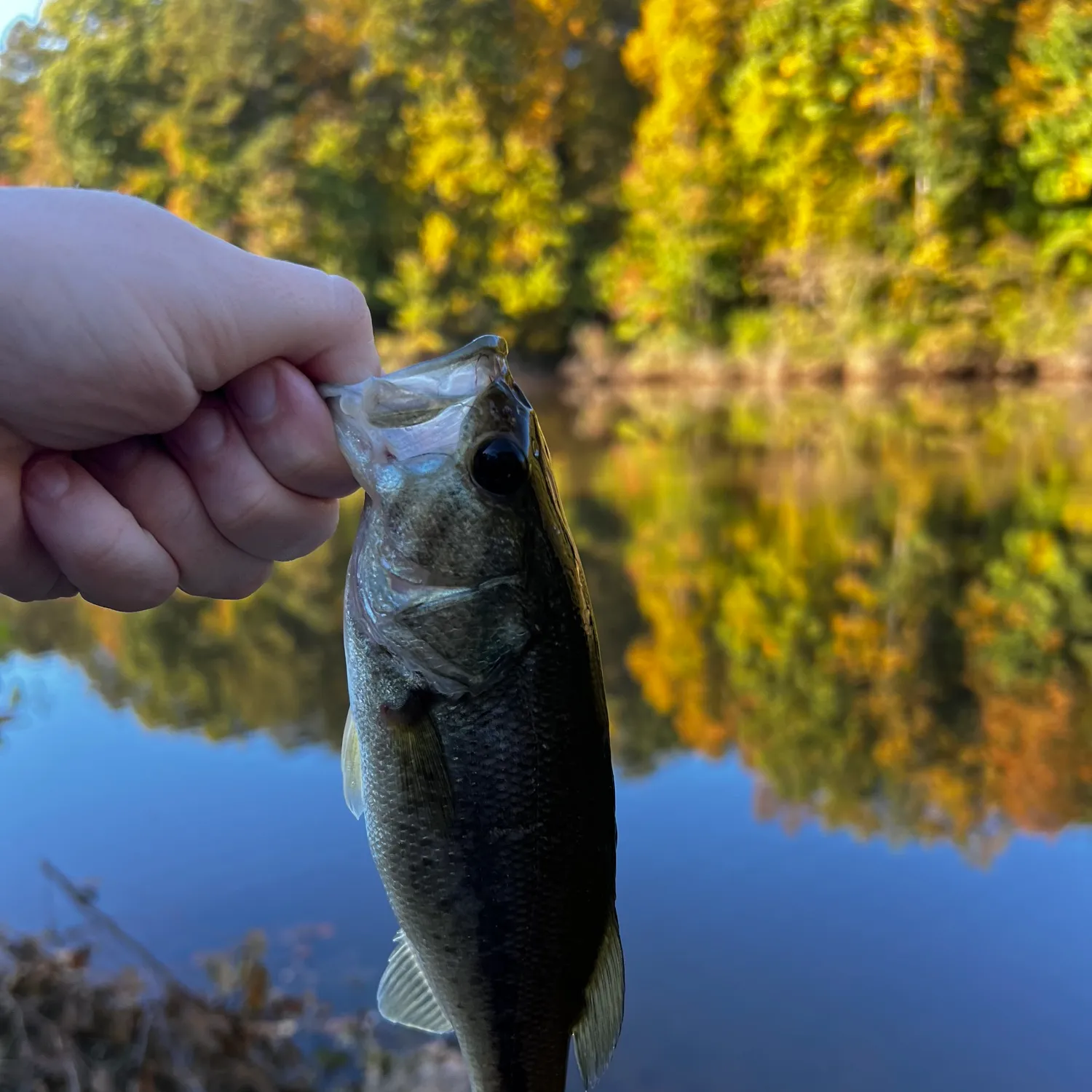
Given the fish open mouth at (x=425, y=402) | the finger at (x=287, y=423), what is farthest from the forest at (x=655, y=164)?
the fish open mouth at (x=425, y=402)

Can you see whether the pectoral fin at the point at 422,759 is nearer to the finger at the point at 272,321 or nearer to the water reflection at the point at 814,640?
the finger at the point at 272,321

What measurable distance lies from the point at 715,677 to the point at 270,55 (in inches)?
969

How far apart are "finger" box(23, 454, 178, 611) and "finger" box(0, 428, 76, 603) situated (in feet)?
0.05

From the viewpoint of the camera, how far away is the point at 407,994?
5.70 feet

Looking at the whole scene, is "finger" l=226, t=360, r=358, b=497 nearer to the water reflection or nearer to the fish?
the fish

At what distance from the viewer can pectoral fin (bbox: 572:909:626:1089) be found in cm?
161

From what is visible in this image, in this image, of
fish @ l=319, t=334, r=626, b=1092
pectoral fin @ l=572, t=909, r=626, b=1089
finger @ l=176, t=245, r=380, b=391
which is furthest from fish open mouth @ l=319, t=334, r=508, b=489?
pectoral fin @ l=572, t=909, r=626, b=1089

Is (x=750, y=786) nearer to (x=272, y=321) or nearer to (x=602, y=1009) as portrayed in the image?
(x=602, y=1009)

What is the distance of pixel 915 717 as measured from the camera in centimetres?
612

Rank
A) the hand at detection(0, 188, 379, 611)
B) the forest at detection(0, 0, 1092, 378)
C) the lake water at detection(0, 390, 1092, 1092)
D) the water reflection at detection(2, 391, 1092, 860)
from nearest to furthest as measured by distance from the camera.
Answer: the hand at detection(0, 188, 379, 611) < the lake water at detection(0, 390, 1092, 1092) < the water reflection at detection(2, 391, 1092, 860) < the forest at detection(0, 0, 1092, 378)

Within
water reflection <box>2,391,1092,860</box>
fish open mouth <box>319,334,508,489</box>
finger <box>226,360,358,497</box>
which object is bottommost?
fish open mouth <box>319,334,508,489</box>

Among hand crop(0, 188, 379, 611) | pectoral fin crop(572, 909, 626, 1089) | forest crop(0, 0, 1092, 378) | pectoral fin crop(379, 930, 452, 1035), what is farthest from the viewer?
forest crop(0, 0, 1092, 378)

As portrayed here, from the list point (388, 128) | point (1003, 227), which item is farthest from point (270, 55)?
point (1003, 227)

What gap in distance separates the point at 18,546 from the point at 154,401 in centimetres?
41
